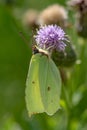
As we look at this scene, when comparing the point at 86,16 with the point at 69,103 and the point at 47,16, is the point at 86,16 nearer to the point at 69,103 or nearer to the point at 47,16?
the point at 47,16

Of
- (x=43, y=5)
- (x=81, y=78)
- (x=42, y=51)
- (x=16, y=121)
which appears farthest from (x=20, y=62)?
(x=42, y=51)

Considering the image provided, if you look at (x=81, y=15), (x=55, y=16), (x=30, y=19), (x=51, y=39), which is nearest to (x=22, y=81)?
(x=30, y=19)

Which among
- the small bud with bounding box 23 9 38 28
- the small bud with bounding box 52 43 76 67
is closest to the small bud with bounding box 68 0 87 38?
the small bud with bounding box 52 43 76 67

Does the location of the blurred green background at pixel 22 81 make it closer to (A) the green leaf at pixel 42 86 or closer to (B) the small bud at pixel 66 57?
(B) the small bud at pixel 66 57

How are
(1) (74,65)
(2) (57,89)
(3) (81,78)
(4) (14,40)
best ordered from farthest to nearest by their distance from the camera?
(4) (14,40) → (3) (81,78) → (1) (74,65) → (2) (57,89)

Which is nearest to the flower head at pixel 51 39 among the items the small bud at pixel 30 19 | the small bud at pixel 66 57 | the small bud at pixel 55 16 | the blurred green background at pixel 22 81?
the small bud at pixel 66 57

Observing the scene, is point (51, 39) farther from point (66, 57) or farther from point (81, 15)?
point (81, 15)
